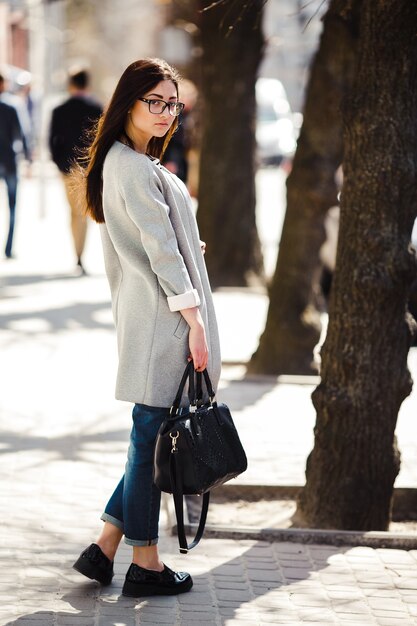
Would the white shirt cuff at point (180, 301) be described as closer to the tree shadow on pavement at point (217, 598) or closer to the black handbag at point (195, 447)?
the black handbag at point (195, 447)

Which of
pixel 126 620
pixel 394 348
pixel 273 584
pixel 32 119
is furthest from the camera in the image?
pixel 32 119

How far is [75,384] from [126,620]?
436 centimetres

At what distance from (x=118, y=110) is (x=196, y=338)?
87cm

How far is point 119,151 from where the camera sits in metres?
4.59

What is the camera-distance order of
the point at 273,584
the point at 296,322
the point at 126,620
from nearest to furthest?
the point at 126,620 → the point at 273,584 → the point at 296,322

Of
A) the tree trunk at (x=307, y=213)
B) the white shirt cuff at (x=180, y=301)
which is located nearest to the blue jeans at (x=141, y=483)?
the white shirt cuff at (x=180, y=301)

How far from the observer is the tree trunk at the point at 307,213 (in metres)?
9.62

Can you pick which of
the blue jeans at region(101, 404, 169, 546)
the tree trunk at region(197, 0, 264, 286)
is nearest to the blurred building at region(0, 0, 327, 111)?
the tree trunk at region(197, 0, 264, 286)

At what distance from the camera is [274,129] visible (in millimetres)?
40188

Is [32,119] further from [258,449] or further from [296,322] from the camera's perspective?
[258,449]

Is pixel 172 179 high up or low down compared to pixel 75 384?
up

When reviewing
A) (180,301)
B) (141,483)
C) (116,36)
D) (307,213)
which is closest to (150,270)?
(180,301)

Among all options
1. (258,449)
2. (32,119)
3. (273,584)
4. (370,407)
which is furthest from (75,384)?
(32,119)

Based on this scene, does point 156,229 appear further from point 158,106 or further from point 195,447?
point 195,447
